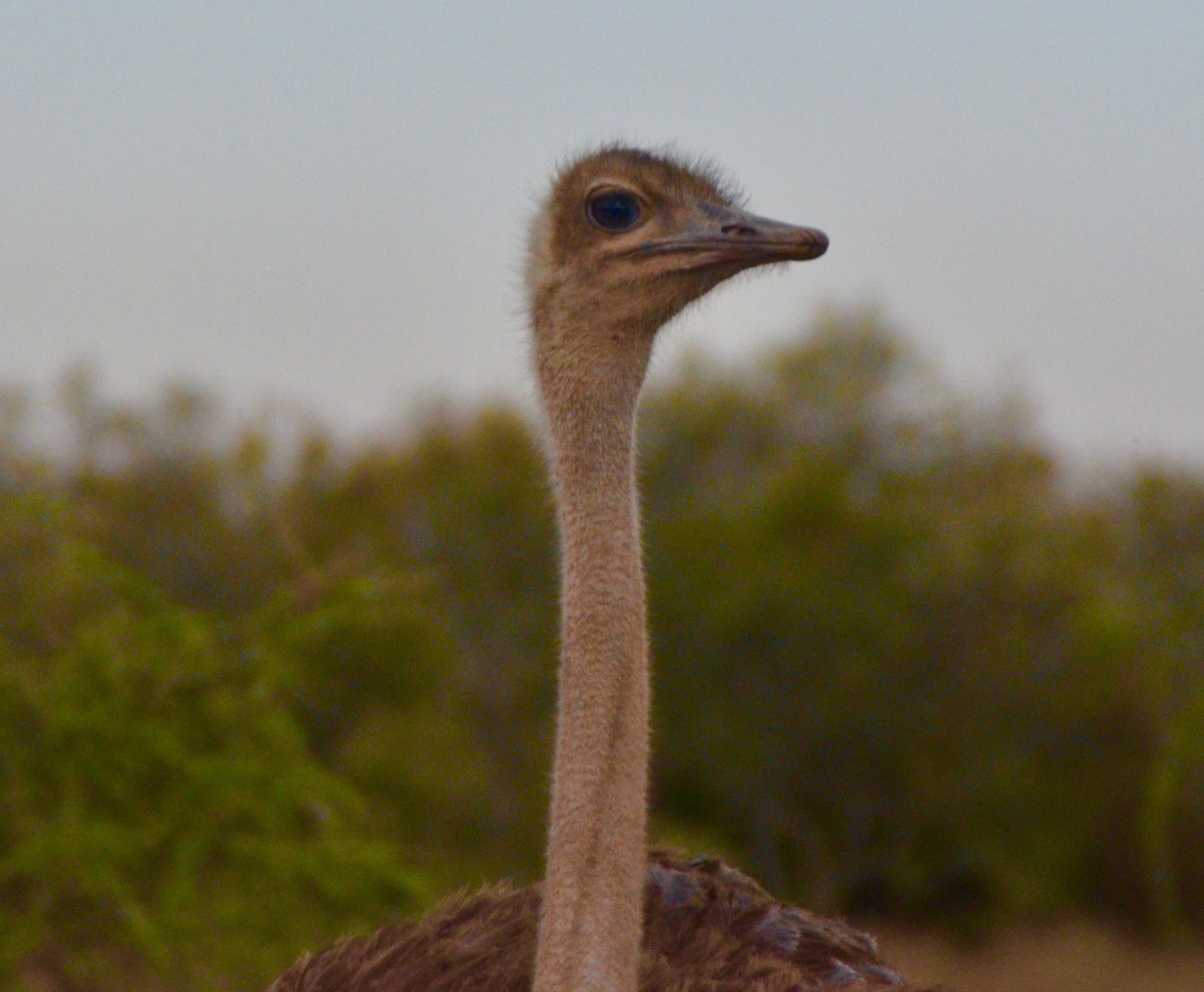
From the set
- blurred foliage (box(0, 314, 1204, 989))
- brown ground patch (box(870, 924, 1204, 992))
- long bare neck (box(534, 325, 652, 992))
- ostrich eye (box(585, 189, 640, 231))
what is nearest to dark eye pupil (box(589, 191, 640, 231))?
ostrich eye (box(585, 189, 640, 231))

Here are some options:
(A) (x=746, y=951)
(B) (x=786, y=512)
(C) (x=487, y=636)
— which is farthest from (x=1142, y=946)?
(A) (x=746, y=951)

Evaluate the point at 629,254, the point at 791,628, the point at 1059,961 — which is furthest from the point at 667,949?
the point at 791,628

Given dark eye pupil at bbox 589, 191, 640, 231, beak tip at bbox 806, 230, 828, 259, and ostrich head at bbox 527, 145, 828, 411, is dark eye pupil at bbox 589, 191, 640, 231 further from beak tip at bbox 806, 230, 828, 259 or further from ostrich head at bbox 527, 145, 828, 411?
beak tip at bbox 806, 230, 828, 259

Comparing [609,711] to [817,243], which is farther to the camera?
[817,243]

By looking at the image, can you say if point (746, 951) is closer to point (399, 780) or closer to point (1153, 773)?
point (399, 780)

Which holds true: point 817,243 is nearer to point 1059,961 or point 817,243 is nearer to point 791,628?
point 1059,961

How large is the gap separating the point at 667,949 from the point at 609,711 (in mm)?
734

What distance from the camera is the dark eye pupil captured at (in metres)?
3.79

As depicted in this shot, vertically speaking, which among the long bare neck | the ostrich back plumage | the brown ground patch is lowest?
the brown ground patch

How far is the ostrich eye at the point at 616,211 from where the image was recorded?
379 cm

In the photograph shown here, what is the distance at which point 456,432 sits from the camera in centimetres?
2852

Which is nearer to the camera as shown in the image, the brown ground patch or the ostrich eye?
the ostrich eye

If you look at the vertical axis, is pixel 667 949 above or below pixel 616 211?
below

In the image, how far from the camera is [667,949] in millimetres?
3834
